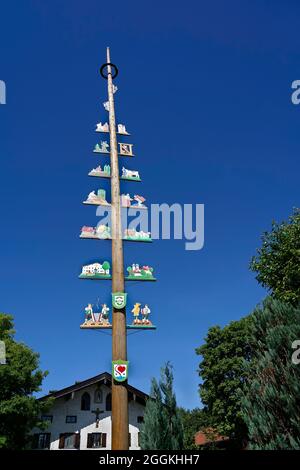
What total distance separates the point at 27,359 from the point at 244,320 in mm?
21433

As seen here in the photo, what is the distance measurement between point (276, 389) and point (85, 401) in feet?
93.7

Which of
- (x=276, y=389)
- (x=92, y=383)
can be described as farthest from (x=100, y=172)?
(x=92, y=383)

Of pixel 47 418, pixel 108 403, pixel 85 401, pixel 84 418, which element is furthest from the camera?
pixel 108 403

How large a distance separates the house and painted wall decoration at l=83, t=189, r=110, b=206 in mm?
21906

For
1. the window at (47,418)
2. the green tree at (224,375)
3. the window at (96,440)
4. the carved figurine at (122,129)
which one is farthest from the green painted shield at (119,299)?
the green tree at (224,375)

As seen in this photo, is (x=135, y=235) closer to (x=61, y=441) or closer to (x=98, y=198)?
(x=98, y=198)

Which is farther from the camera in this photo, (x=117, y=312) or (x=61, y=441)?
(x=61, y=441)

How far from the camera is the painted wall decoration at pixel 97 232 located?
41.1 ft

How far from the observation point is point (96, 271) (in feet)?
40.1

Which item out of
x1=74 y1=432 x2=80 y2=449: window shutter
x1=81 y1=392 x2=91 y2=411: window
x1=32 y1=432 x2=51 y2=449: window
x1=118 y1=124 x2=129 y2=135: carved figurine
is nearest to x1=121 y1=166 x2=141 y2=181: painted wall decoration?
x1=118 y1=124 x2=129 y2=135: carved figurine

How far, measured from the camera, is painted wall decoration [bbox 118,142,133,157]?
14.2 m

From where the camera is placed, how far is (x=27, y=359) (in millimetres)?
27172

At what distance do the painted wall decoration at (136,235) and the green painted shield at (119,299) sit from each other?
6.11 feet
